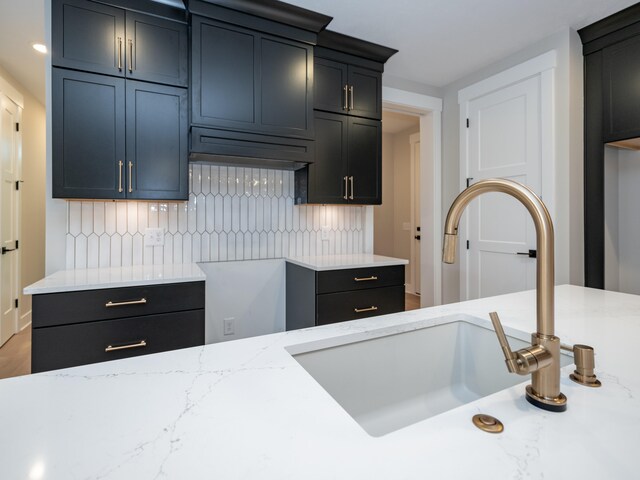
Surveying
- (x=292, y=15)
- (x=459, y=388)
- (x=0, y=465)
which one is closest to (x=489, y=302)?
(x=459, y=388)

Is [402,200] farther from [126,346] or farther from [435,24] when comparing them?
[126,346]

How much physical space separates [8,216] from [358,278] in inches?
139

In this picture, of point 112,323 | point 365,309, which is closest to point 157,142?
point 112,323

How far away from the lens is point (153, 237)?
2412mm

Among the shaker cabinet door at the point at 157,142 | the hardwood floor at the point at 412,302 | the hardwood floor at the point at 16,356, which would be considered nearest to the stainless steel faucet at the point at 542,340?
the shaker cabinet door at the point at 157,142

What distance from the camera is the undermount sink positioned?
3.03ft

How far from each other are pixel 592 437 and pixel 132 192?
7.53 ft

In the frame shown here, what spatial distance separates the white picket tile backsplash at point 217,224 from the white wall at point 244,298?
0.10m

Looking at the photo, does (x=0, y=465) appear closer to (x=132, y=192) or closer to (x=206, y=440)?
(x=206, y=440)

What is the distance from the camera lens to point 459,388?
1.11 m

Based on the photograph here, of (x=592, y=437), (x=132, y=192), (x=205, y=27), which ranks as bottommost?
(x=592, y=437)

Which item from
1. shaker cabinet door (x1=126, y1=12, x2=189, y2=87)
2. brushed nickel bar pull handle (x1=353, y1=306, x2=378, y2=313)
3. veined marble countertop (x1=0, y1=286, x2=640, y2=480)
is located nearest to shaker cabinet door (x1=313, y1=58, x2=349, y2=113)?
shaker cabinet door (x1=126, y1=12, x2=189, y2=87)

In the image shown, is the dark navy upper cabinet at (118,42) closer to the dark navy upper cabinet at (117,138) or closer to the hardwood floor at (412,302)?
the dark navy upper cabinet at (117,138)

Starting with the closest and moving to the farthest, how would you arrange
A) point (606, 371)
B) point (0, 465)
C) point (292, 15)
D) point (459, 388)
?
point (0, 465) → point (606, 371) → point (459, 388) → point (292, 15)
